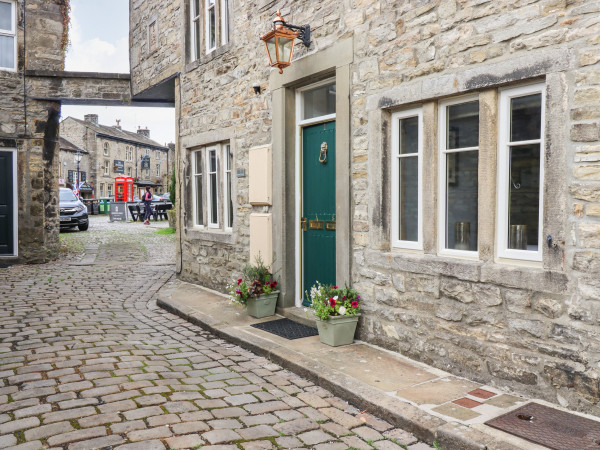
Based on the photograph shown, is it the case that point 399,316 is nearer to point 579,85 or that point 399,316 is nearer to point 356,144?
point 356,144

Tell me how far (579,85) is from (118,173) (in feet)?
170

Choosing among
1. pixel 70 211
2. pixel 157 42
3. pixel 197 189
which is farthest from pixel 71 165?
pixel 197 189

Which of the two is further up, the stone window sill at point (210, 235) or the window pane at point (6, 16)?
the window pane at point (6, 16)

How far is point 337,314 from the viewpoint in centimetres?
531

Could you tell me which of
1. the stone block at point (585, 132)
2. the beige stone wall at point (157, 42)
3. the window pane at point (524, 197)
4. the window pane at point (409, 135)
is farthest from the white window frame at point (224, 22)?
the stone block at point (585, 132)

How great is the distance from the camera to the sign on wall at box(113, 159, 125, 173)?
50875 mm

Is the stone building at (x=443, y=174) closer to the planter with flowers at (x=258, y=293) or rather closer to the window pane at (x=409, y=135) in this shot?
the window pane at (x=409, y=135)

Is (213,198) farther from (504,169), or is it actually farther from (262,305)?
(504,169)

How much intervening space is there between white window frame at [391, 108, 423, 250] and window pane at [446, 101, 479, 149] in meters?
0.29

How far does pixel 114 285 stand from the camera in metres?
9.57

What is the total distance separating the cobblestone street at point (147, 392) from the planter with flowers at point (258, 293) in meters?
0.69

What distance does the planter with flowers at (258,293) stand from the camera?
6.73 m

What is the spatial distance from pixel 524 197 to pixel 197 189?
645 cm

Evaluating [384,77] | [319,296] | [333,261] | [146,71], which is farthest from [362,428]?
[146,71]
